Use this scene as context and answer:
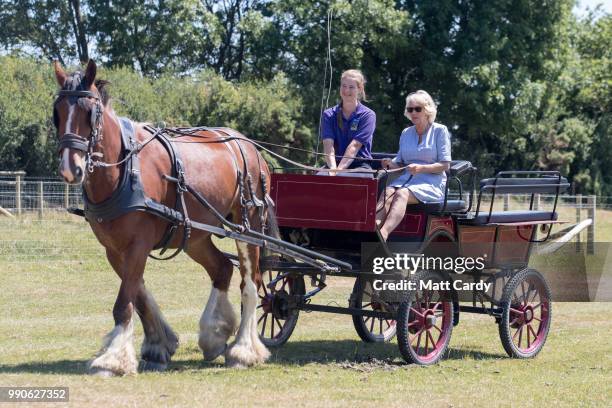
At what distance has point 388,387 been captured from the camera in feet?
21.0

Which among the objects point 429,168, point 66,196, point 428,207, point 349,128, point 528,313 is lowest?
point 66,196

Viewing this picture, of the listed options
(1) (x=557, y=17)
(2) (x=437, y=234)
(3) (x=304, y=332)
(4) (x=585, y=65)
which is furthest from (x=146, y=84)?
(4) (x=585, y=65)

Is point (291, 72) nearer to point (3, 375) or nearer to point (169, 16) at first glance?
point (169, 16)

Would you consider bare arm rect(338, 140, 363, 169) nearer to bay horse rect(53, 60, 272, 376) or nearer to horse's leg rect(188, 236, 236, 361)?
bay horse rect(53, 60, 272, 376)

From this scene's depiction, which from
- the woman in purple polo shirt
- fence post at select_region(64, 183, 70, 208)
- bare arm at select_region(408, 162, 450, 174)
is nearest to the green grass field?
bare arm at select_region(408, 162, 450, 174)

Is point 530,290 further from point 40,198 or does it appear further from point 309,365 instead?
point 40,198

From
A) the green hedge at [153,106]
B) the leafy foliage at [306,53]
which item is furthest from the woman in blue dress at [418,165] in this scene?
the leafy foliage at [306,53]

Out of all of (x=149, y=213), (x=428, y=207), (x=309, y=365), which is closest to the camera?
(x=149, y=213)

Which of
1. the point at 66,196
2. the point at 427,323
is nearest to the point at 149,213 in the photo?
the point at 427,323

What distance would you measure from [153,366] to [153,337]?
230mm

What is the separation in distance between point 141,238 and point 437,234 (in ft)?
8.29

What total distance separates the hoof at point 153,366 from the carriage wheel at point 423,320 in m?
1.79

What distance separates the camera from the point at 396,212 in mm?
7336

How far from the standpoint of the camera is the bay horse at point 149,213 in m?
6.08
